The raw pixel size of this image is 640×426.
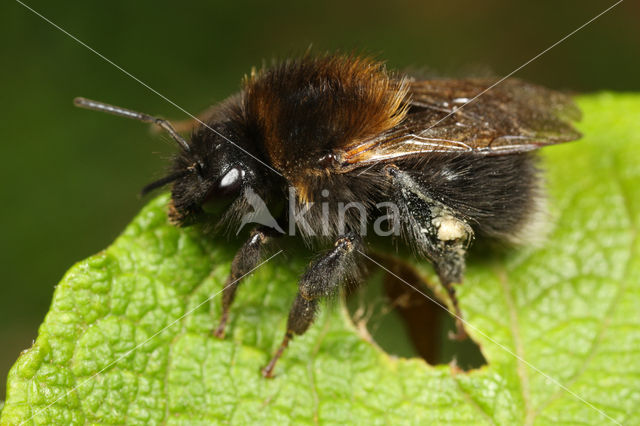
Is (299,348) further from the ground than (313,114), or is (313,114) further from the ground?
(313,114)

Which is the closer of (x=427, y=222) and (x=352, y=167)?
(x=352, y=167)

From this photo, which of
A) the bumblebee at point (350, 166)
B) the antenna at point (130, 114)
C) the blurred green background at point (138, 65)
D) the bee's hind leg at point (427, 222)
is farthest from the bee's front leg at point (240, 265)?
the blurred green background at point (138, 65)

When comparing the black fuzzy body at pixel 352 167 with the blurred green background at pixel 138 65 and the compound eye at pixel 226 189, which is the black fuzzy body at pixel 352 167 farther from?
the blurred green background at pixel 138 65

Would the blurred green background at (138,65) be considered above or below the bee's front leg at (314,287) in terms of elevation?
above

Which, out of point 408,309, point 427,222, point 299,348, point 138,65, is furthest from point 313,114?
point 138,65

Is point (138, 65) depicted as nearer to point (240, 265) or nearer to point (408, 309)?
point (240, 265)

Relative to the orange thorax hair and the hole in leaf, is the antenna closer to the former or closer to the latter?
the orange thorax hair
